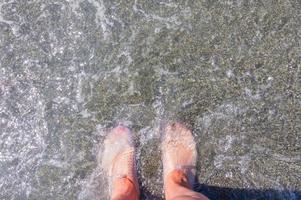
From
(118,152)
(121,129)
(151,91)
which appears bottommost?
(118,152)

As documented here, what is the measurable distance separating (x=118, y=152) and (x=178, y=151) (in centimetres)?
47

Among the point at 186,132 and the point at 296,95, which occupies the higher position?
the point at 296,95

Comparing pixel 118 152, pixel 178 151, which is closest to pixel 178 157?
pixel 178 151

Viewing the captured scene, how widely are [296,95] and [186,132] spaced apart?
2.94ft

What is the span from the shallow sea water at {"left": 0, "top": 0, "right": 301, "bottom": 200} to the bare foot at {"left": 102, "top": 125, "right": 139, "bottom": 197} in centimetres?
6

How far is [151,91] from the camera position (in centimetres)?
380

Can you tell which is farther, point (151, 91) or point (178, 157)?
point (151, 91)

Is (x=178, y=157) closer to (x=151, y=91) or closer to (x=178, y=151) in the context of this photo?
(x=178, y=151)

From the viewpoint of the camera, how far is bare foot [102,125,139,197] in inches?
145

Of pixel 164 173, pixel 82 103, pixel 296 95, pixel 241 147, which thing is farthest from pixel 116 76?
pixel 296 95

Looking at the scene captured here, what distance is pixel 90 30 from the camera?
4008mm

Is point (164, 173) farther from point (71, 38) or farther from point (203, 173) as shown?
point (71, 38)

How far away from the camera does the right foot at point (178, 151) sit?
3635 millimetres

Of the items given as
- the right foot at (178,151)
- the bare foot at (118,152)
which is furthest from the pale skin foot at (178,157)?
the bare foot at (118,152)
